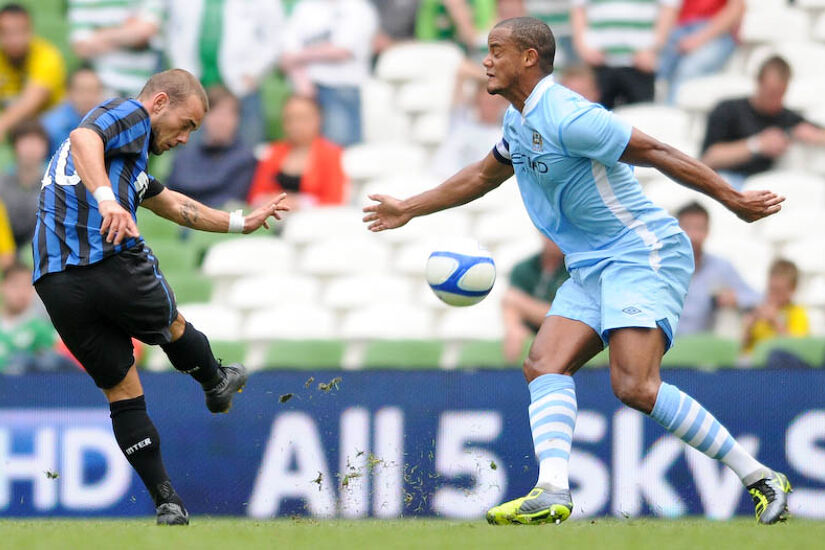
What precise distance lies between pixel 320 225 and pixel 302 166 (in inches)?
19.6

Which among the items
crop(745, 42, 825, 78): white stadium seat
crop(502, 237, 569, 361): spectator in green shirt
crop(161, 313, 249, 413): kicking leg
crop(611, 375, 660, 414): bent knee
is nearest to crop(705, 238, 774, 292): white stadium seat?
crop(502, 237, 569, 361): spectator in green shirt

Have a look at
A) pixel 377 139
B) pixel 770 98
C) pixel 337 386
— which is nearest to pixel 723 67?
pixel 770 98

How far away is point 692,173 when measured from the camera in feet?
20.1

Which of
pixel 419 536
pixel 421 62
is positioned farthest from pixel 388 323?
pixel 419 536

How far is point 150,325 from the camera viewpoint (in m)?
6.45

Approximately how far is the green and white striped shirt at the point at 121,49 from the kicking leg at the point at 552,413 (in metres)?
6.49

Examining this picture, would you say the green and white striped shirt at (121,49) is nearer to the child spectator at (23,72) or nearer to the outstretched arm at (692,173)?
the child spectator at (23,72)

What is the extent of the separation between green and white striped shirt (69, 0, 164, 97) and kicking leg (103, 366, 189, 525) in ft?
19.3

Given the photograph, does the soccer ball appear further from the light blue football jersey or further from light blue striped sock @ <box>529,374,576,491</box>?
light blue striped sock @ <box>529,374,576,491</box>

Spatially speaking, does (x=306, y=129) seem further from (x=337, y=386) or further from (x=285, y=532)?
(x=285, y=532)

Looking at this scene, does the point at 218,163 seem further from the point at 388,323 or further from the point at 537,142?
the point at 537,142

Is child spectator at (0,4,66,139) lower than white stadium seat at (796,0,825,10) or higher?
lower

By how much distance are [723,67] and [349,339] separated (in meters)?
4.34

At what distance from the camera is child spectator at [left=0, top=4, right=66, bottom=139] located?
1193 cm
